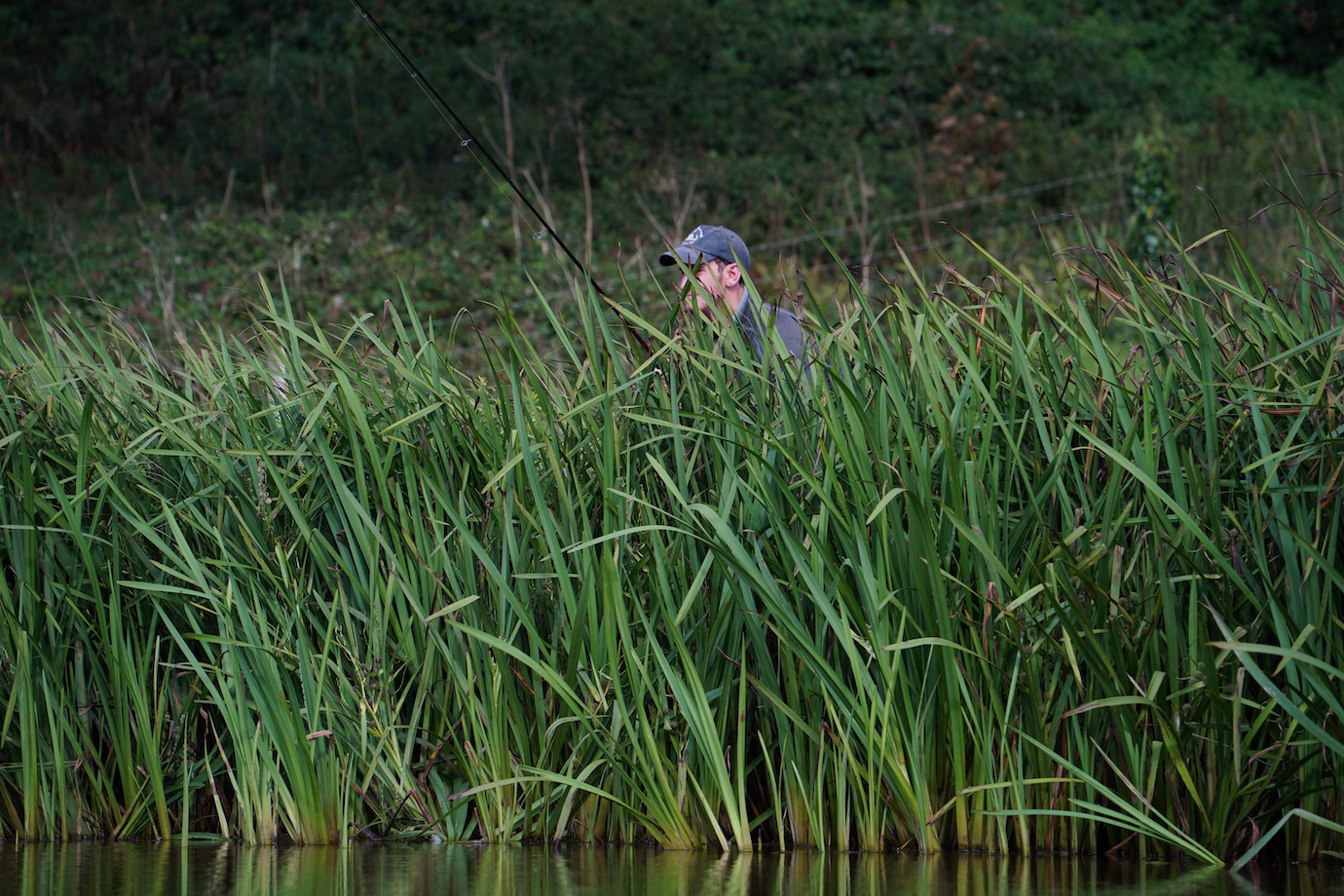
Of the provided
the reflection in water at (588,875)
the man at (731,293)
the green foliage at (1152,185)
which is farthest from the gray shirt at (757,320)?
the green foliage at (1152,185)

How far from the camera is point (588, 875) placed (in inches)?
92.5

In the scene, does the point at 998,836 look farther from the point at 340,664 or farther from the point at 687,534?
the point at 340,664

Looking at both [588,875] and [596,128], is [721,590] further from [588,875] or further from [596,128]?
[596,128]

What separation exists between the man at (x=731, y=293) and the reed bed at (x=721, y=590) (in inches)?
3.7

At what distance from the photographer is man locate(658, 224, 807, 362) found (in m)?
2.73

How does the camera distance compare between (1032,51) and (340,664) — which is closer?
(340,664)

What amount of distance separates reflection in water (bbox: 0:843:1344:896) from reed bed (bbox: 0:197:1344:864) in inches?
2.9

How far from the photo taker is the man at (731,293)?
2735 millimetres

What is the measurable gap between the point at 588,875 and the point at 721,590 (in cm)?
60

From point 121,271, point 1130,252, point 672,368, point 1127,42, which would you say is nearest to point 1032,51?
point 1127,42

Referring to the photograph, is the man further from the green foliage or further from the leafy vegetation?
the green foliage

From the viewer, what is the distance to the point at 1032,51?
1616cm

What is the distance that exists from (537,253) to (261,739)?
945 centimetres

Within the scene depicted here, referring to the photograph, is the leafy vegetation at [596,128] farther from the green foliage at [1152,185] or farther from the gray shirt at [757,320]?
Answer: the gray shirt at [757,320]
